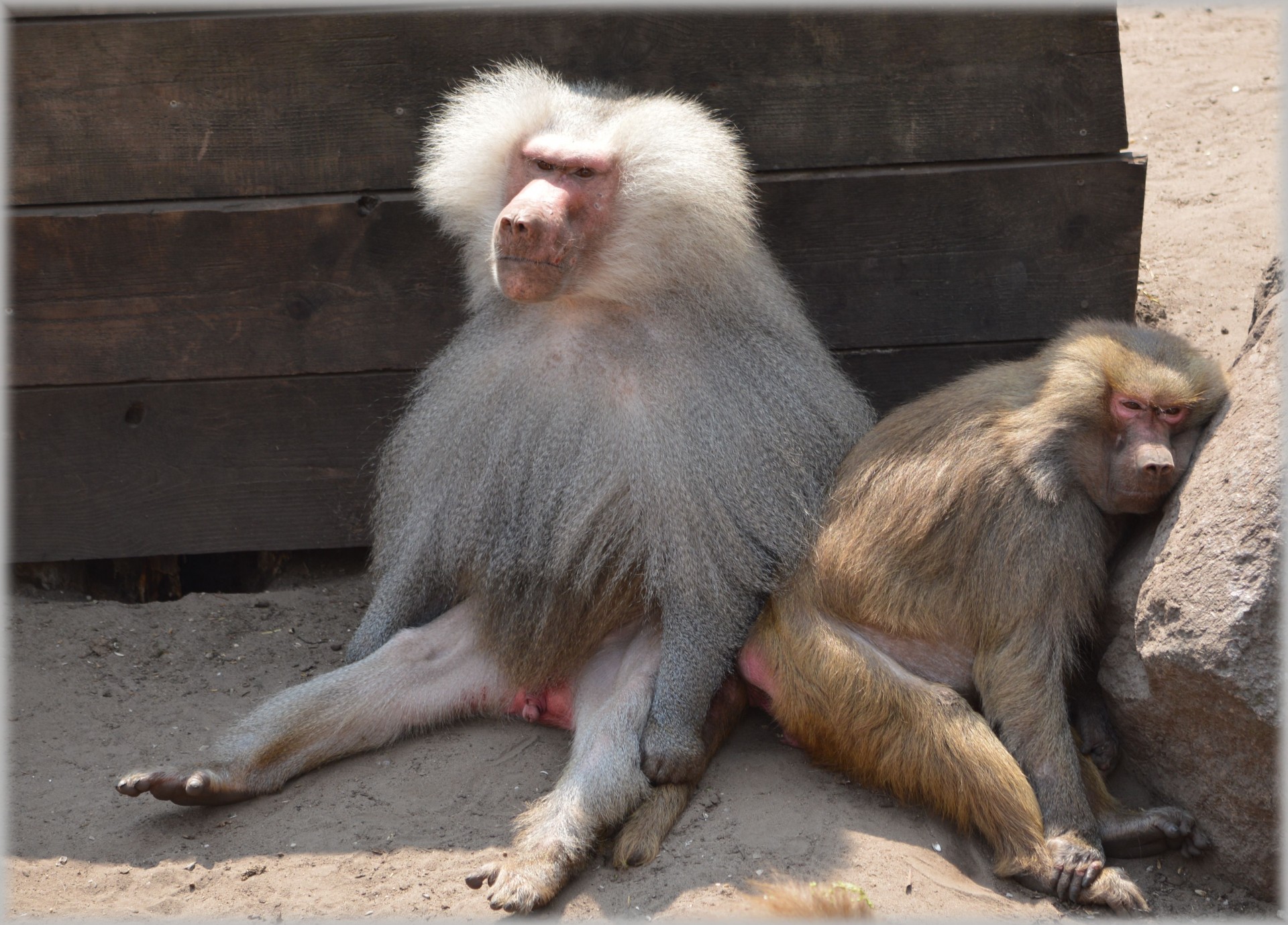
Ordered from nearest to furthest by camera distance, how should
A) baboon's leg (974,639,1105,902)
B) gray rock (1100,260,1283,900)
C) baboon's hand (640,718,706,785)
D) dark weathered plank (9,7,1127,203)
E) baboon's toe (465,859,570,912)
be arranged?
gray rock (1100,260,1283,900), baboon's toe (465,859,570,912), baboon's leg (974,639,1105,902), baboon's hand (640,718,706,785), dark weathered plank (9,7,1127,203)

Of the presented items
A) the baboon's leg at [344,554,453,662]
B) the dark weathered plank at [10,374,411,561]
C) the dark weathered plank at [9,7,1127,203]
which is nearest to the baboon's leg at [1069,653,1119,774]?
the dark weathered plank at [9,7,1127,203]

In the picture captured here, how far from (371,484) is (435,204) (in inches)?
44.3

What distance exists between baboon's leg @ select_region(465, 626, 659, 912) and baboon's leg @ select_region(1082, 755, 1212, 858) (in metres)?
1.06

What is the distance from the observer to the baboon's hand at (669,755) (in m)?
2.97

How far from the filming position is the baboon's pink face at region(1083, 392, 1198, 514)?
2883mm

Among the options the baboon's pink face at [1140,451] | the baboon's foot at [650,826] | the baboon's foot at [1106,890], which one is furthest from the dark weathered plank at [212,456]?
the baboon's foot at [1106,890]

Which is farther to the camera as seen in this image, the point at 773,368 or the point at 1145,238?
the point at 1145,238

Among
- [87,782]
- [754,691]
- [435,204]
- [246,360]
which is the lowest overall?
[87,782]

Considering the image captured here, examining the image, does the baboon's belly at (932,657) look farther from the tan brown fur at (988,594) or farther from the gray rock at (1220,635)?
the gray rock at (1220,635)

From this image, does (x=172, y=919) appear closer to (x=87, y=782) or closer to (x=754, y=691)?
(x=87, y=782)

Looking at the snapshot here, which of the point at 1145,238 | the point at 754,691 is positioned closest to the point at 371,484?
the point at 754,691

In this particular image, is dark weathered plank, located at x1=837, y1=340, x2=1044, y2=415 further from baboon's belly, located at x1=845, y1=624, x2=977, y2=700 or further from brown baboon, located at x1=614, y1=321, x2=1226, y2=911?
baboon's belly, located at x1=845, y1=624, x2=977, y2=700

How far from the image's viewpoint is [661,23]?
3.73 m

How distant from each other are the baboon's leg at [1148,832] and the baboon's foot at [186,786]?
2058 mm
